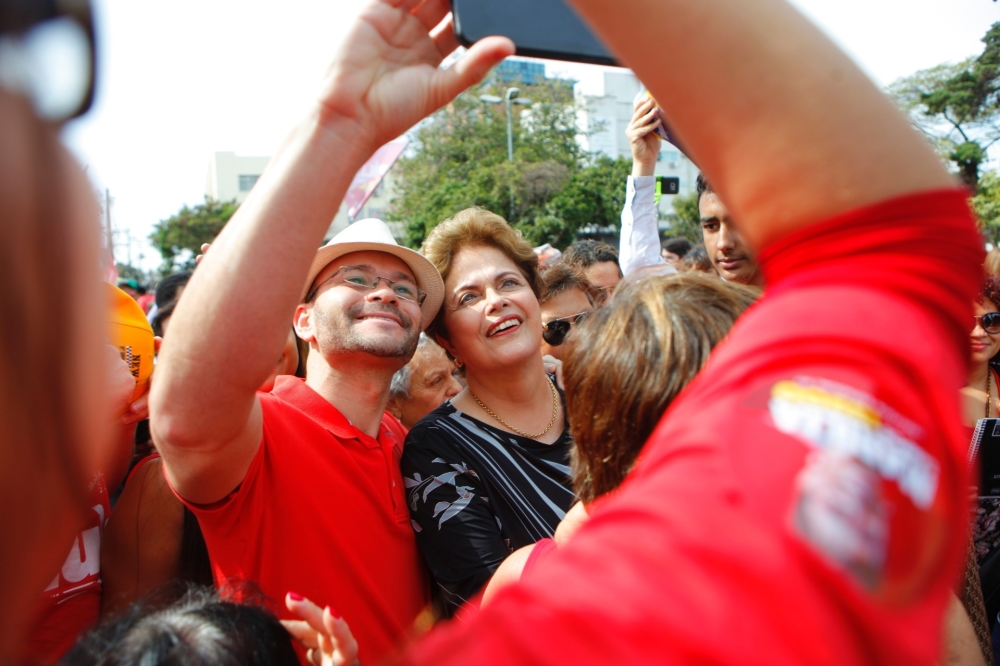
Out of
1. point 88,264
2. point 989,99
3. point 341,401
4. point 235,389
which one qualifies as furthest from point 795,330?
point 989,99

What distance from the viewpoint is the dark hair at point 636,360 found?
125 centimetres

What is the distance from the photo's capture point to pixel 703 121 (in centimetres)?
63

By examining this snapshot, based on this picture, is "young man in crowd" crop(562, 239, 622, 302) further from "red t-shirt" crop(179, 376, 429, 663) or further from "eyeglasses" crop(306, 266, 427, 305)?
"red t-shirt" crop(179, 376, 429, 663)

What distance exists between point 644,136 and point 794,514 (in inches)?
129

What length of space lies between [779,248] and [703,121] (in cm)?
13

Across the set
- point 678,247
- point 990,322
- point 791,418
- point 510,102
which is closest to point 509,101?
point 510,102

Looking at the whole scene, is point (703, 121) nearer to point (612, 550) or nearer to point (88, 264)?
point (612, 550)

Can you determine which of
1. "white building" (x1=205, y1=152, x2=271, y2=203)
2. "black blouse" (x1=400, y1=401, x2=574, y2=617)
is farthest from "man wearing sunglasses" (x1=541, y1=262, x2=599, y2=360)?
"white building" (x1=205, y1=152, x2=271, y2=203)

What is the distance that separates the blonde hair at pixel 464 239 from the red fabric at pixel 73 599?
1.45 metres

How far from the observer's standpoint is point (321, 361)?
257 centimetres

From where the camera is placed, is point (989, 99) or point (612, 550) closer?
point (612, 550)

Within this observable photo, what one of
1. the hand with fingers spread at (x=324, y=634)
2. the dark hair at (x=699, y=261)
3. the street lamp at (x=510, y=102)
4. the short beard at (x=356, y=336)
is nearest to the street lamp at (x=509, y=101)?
the street lamp at (x=510, y=102)

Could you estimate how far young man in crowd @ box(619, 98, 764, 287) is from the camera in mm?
3186

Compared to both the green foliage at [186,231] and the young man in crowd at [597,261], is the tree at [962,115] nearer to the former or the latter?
the young man in crowd at [597,261]
